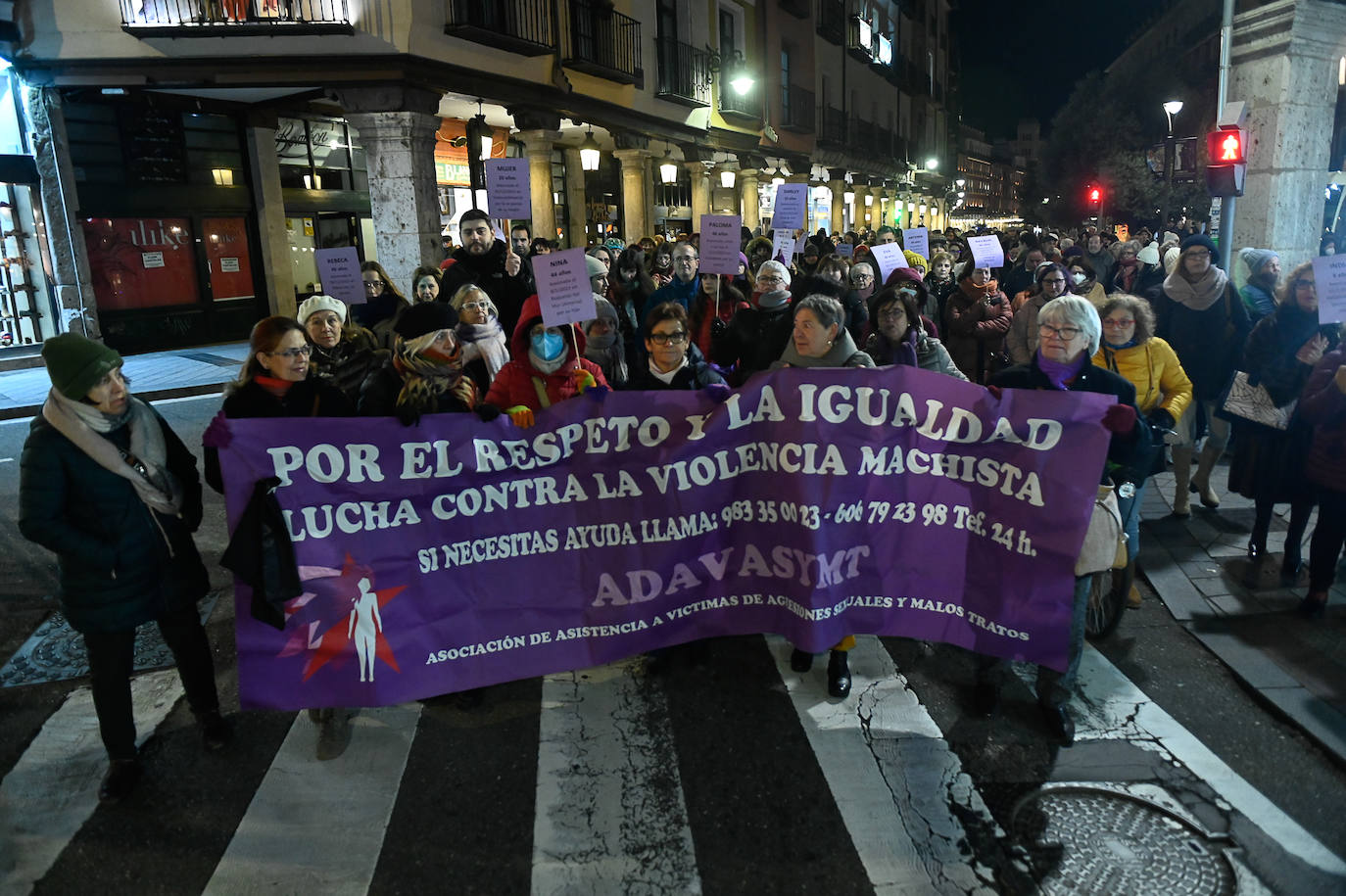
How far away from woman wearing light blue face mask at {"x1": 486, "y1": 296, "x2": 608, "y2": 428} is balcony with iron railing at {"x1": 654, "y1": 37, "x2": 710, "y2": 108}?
721 inches

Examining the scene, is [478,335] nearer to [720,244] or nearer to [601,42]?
[720,244]

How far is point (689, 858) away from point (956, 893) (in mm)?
940

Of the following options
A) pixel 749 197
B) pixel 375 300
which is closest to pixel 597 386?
pixel 375 300

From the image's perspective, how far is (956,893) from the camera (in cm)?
305

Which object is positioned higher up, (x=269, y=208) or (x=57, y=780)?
(x=269, y=208)

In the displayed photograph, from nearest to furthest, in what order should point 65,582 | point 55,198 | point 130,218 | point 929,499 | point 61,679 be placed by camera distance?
point 65,582, point 929,499, point 61,679, point 55,198, point 130,218

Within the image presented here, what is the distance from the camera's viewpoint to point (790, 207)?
10.5 m

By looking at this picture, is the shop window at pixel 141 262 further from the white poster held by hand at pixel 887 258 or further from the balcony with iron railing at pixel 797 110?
the balcony with iron railing at pixel 797 110

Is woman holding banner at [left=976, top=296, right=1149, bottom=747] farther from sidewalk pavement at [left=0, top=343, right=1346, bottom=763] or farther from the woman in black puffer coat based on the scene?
the woman in black puffer coat

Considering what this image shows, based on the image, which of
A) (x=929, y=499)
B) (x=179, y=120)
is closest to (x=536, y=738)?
(x=929, y=499)

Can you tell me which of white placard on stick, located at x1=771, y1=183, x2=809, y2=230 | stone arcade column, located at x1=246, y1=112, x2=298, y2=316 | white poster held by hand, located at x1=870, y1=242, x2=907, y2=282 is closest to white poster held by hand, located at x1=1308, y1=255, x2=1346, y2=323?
white poster held by hand, located at x1=870, y1=242, x2=907, y2=282

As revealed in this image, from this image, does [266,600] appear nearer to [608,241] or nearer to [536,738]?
[536,738]

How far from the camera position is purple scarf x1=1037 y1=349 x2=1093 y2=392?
4.25 metres

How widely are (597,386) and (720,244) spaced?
3662 millimetres
